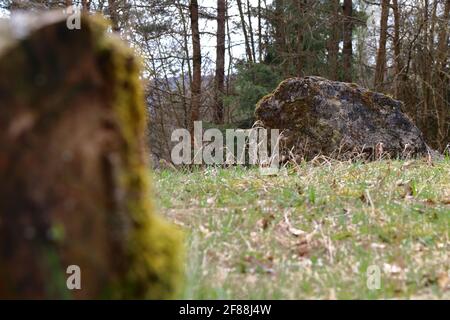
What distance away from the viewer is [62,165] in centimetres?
132

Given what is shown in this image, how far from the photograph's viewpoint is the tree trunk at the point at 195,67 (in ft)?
55.1

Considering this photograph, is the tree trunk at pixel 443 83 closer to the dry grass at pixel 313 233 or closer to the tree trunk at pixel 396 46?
the tree trunk at pixel 396 46

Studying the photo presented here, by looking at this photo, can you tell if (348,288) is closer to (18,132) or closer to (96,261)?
(96,261)

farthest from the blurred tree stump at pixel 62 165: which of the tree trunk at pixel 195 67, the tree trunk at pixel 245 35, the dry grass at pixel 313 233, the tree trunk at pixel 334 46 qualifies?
the tree trunk at pixel 245 35

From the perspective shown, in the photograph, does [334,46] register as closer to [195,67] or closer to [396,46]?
[396,46]

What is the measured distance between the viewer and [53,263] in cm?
133

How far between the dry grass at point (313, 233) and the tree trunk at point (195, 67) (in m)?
11.1

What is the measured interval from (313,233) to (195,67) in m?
14.3

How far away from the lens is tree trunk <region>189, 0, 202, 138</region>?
16797 millimetres

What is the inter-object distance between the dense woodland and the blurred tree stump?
12.9 meters

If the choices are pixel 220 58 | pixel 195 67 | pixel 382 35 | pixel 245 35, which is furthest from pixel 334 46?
pixel 195 67

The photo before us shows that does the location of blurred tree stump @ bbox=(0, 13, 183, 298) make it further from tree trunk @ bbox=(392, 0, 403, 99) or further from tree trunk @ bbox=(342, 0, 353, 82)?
tree trunk @ bbox=(342, 0, 353, 82)
